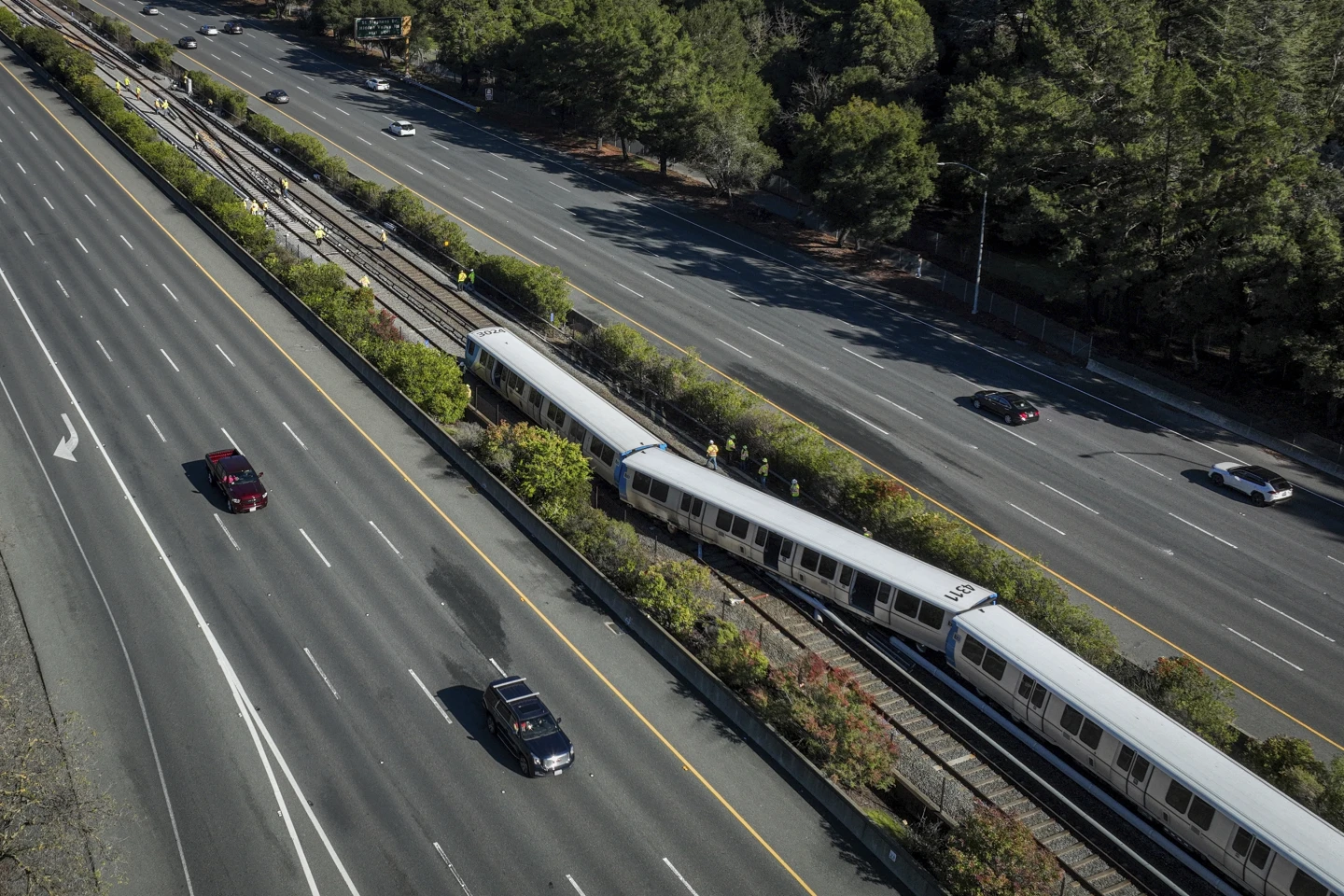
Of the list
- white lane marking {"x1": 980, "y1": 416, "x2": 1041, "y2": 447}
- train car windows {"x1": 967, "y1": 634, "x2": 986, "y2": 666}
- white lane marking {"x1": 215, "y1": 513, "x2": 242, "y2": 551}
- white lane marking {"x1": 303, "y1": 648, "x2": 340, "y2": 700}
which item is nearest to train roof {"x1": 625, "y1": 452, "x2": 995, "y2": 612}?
train car windows {"x1": 967, "y1": 634, "x2": 986, "y2": 666}

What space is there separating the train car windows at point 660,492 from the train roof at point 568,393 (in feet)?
7.81

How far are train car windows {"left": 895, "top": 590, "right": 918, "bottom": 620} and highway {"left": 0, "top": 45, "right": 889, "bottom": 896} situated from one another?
761cm

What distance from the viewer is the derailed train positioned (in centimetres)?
2773

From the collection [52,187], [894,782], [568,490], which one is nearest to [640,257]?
[568,490]

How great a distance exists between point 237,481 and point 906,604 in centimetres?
2516

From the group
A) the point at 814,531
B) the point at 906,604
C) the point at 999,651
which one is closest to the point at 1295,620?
the point at 999,651

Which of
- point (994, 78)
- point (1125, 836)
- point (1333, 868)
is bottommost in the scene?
point (1125, 836)

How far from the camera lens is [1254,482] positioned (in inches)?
1955

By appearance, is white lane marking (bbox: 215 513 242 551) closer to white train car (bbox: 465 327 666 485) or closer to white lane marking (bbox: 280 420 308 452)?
white lane marking (bbox: 280 420 308 452)

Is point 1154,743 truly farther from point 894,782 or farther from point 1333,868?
point 894,782

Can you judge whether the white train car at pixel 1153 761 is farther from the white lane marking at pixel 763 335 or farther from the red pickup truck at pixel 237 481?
the white lane marking at pixel 763 335

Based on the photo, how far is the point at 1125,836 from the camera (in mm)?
30875

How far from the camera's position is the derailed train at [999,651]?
2773 cm

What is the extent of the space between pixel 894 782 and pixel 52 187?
69579 millimetres
